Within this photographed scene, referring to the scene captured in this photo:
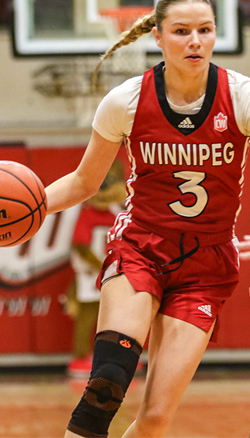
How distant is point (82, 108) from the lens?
246 inches

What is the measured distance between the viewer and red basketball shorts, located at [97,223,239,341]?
2359 millimetres

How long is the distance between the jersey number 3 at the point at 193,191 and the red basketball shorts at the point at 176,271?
9 centimetres

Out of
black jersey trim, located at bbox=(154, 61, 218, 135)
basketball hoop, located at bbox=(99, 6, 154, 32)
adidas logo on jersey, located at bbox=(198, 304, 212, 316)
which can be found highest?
basketball hoop, located at bbox=(99, 6, 154, 32)

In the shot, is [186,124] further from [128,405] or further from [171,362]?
[128,405]

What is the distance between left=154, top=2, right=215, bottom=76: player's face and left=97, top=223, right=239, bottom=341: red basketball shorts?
651 millimetres

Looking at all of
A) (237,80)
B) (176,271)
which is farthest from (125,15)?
(176,271)

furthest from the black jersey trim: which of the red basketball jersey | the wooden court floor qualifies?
the wooden court floor

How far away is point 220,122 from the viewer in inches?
93.6

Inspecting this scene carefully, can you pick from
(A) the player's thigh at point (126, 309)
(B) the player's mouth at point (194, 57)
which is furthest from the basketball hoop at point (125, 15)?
(A) the player's thigh at point (126, 309)

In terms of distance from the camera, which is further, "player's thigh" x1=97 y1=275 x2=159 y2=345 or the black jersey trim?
the black jersey trim

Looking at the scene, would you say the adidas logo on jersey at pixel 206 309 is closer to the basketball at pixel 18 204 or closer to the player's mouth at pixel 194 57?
the basketball at pixel 18 204

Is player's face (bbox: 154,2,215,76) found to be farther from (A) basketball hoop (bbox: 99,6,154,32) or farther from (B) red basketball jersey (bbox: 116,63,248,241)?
(A) basketball hoop (bbox: 99,6,154,32)

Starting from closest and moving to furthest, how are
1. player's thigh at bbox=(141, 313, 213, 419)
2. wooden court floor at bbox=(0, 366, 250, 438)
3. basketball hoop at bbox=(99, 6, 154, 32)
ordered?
player's thigh at bbox=(141, 313, 213, 419) → wooden court floor at bbox=(0, 366, 250, 438) → basketball hoop at bbox=(99, 6, 154, 32)

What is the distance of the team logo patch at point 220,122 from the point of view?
237cm
